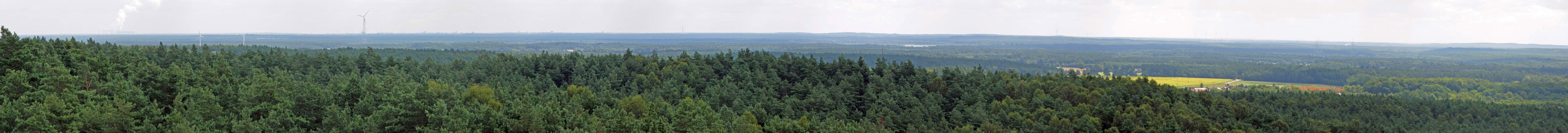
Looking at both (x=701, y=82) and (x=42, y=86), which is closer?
(x=42, y=86)

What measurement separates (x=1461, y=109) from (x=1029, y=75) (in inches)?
3318

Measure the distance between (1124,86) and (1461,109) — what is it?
87.0 meters

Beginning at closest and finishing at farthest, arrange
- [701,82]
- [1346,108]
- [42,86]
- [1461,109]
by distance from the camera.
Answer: [42,86], [701,82], [1346,108], [1461,109]

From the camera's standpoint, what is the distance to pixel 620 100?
367 ft

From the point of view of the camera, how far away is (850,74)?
479 feet

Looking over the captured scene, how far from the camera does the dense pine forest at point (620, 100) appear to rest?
71938mm

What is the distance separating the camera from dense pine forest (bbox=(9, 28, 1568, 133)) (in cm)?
7194

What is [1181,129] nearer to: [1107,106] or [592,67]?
[1107,106]

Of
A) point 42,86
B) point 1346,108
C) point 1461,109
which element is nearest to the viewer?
point 42,86

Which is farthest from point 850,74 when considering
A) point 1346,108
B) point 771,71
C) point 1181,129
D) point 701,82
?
point 1346,108

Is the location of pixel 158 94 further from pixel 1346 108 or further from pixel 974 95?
pixel 1346 108

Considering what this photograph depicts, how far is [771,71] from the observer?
141m

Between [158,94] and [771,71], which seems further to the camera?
[771,71]

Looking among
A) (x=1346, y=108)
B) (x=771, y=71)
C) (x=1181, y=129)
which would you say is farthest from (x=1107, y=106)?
(x=1346, y=108)
